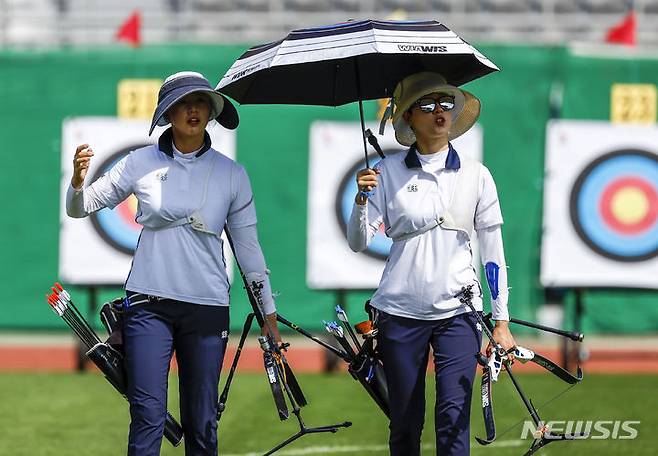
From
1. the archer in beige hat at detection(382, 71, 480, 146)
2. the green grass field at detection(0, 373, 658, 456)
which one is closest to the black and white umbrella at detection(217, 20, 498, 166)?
the archer in beige hat at detection(382, 71, 480, 146)

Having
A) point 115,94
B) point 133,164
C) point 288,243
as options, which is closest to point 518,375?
point 288,243

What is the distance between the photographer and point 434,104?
4.21 meters

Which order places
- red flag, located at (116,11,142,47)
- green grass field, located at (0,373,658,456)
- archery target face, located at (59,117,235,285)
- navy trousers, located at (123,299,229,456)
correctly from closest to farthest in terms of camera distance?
navy trousers, located at (123,299,229,456)
green grass field, located at (0,373,658,456)
archery target face, located at (59,117,235,285)
red flag, located at (116,11,142,47)

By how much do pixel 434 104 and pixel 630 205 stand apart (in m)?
5.87

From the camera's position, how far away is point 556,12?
13.4 m

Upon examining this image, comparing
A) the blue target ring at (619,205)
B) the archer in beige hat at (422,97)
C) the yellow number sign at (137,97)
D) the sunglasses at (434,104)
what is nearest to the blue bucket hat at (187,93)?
the archer in beige hat at (422,97)

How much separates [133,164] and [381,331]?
106cm

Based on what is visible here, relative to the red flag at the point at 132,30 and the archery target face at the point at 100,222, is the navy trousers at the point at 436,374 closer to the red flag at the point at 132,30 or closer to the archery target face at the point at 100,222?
the archery target face at the point at 100,222

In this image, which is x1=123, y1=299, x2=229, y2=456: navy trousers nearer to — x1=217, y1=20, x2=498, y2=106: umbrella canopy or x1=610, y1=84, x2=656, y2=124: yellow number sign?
x1=217, y1=20, x2=498, y2=106: umbrella canopy

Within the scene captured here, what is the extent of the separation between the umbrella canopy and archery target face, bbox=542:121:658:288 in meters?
4.86

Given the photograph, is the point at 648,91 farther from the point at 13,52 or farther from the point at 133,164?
the point at 133,164

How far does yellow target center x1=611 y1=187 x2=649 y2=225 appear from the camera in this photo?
9.68 metres

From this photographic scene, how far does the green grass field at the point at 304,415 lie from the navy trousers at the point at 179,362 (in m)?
0.83

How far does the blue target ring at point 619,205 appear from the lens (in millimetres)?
9500
